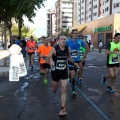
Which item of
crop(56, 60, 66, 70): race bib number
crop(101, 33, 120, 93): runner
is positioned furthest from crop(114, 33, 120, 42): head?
crop(56, 60, 66, 70): race bib number

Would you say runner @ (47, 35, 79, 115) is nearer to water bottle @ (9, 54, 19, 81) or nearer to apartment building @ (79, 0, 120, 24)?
water bottle @ (9, 54, 19, 81)

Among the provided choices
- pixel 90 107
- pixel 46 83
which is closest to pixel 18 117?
pixel 90 107

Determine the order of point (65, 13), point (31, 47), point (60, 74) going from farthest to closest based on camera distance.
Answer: point (65, 13), point (31, 47), point (60, 74)

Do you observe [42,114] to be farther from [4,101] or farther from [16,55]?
[16,55]

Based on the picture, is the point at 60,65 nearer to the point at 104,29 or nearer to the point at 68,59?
the point at 68,59

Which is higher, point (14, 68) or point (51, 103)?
point (14, 68)

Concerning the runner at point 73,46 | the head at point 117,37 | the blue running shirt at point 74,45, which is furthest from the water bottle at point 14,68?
the head at point 117,37

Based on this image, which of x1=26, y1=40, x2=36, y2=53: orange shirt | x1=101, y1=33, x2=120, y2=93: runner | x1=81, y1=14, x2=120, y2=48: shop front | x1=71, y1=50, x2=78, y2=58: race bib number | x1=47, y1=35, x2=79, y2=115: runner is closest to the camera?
x1=47, y1=35, x2=79, y2=115: runner

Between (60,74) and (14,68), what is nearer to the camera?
(14,68)

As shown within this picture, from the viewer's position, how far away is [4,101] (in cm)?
689

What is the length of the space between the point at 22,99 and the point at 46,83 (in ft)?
8.50

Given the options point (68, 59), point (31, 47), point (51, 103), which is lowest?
point (51, 103)

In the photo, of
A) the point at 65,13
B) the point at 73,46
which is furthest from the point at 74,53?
the point at 65,13

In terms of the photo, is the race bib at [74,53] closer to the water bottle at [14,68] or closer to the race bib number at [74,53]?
the race bib number at [74,53]
